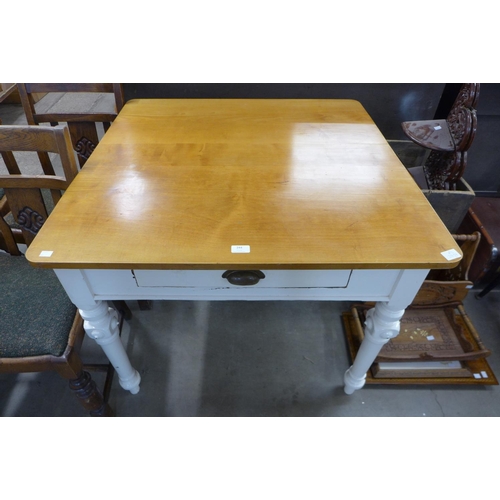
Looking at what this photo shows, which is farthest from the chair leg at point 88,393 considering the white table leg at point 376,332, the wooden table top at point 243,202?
the white table leg at point 376,332

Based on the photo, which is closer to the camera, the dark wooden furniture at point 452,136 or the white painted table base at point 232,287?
the white painted table base at point 232,287

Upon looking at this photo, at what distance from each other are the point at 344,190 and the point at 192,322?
38.3 inches

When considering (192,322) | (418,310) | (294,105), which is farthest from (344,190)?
(192,322)

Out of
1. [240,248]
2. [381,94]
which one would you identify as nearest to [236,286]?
[240,248]

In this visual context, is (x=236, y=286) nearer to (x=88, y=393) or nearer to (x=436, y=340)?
(x=88, y=393)

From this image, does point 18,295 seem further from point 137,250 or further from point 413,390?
point 413,390

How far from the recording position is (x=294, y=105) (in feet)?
4.28

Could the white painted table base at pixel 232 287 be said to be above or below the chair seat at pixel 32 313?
above

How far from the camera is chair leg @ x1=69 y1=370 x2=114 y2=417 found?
0.97 m

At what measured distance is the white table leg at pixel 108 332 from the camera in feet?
2.92

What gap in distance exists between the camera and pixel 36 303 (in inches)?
37.4

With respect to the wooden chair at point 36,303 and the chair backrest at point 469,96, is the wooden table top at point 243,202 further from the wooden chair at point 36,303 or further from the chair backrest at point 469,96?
the chair backrest at point 469,96

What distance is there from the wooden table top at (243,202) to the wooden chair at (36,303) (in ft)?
0.43

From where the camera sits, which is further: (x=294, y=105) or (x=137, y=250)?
(x=294, y=105)
